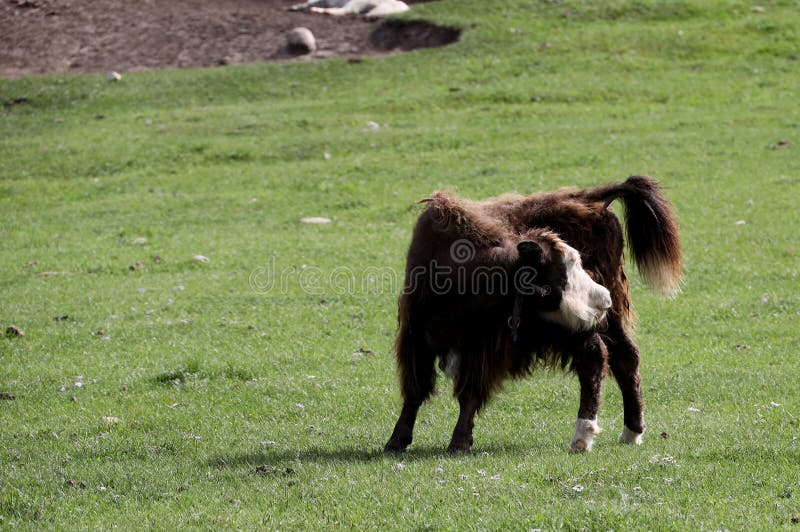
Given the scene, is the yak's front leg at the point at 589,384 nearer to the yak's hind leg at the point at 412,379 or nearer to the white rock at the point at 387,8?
the yak's hind leg at the point at 412,379

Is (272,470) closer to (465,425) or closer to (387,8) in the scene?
(465,425)

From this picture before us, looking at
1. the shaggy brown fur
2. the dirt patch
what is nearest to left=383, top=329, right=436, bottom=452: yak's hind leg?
the shaggy brown fur

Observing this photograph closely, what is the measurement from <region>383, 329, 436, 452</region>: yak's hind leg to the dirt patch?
69.8 ft

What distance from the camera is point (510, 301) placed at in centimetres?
711

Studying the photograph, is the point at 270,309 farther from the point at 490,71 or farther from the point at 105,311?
the point at 490,71

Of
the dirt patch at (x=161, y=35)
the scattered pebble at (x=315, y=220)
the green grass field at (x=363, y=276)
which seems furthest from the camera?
the dirt patch at (x=161, y=35)

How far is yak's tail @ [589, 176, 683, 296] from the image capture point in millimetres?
7812

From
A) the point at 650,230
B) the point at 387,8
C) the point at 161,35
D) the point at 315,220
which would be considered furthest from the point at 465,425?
the point at 387,8

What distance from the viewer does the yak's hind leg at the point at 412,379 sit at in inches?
287

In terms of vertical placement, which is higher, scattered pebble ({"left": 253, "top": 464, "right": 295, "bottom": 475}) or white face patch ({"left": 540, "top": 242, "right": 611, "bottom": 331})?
white face patch ({"left": 540, "top": 242, "right": 611, "bottom": 331})

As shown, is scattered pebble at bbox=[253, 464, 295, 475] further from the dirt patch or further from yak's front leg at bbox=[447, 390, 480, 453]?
the dirt patch

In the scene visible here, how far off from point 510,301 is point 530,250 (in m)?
0.44

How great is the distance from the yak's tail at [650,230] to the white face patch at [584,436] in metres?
1.50

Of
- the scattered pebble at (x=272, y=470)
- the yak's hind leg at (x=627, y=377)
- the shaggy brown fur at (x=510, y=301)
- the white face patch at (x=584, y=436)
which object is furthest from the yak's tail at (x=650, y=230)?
the scattered pebble at (x=272, y=470)
